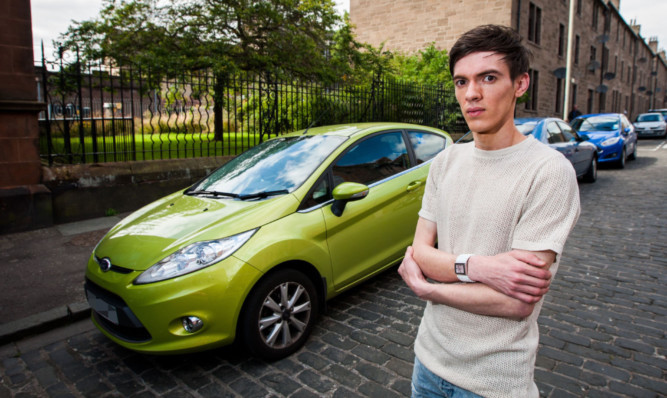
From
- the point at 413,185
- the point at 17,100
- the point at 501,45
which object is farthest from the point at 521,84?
the point at 17,100

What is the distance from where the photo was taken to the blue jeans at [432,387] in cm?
132

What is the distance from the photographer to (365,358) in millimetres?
3143

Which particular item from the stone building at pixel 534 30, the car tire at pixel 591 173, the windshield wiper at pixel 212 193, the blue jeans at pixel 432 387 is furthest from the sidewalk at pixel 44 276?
the stone building at pixel 534 30

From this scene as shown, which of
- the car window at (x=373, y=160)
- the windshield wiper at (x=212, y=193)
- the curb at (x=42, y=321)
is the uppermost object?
the car window at (x=373, y=160)

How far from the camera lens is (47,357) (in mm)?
Result: 3332

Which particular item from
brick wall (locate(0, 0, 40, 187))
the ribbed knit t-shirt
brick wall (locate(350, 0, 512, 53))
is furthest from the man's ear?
brick wall (locate(350, 0, 512, 53))

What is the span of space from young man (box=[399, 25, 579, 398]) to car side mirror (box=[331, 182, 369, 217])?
2148 mm

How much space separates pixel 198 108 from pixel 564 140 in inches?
316

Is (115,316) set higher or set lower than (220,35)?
lower

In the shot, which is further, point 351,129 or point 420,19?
point 420,19

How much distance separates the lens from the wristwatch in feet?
4.22

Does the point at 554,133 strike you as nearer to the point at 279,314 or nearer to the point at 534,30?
the point at 279,314

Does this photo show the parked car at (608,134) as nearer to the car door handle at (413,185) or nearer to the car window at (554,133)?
the car window at (554,133)

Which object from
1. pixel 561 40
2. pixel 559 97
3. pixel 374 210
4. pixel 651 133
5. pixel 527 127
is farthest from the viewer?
pixel 559 97
